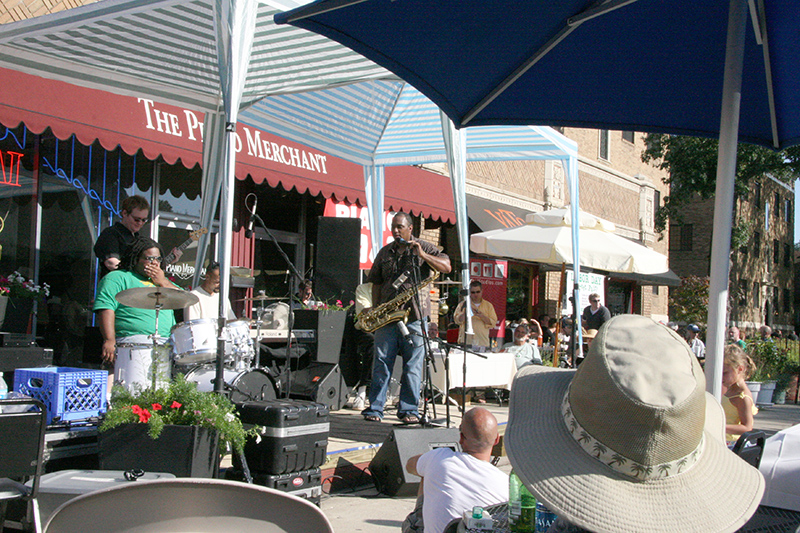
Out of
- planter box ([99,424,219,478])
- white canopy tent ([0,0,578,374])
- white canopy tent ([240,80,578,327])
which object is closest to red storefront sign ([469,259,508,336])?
white canopy tent ([240,80,578,327])

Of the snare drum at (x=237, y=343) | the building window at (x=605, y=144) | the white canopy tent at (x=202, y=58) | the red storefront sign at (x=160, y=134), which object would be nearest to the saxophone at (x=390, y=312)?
the white canopy tent at (x=202, y=58)

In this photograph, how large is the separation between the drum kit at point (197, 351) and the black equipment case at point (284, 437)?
59 cm

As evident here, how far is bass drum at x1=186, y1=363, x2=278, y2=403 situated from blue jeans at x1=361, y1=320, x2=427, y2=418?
1.03m

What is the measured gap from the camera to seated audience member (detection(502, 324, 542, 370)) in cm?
1066

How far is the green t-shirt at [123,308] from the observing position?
19.0ft

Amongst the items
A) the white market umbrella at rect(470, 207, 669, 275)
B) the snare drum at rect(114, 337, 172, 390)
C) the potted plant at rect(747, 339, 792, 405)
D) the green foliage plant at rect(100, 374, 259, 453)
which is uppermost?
the white market umbrella at rect(470, 207, 669, 275)

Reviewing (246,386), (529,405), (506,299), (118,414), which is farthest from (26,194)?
(506,299)

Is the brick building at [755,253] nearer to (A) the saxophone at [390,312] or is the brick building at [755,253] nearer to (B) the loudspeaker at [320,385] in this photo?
(B) the loudspeaker at [320,385]

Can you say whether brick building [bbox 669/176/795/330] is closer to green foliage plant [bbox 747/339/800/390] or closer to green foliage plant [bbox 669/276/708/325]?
green foliage plant [bbox 669/276/708/325]

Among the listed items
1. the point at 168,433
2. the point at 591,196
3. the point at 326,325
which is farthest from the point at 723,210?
the point at 591,196

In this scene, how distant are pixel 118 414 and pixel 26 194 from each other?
537 cm

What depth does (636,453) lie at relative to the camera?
1462 millimetres

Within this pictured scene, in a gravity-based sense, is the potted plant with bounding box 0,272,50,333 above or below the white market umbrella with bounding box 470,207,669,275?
below

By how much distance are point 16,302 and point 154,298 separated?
253 centimetres
